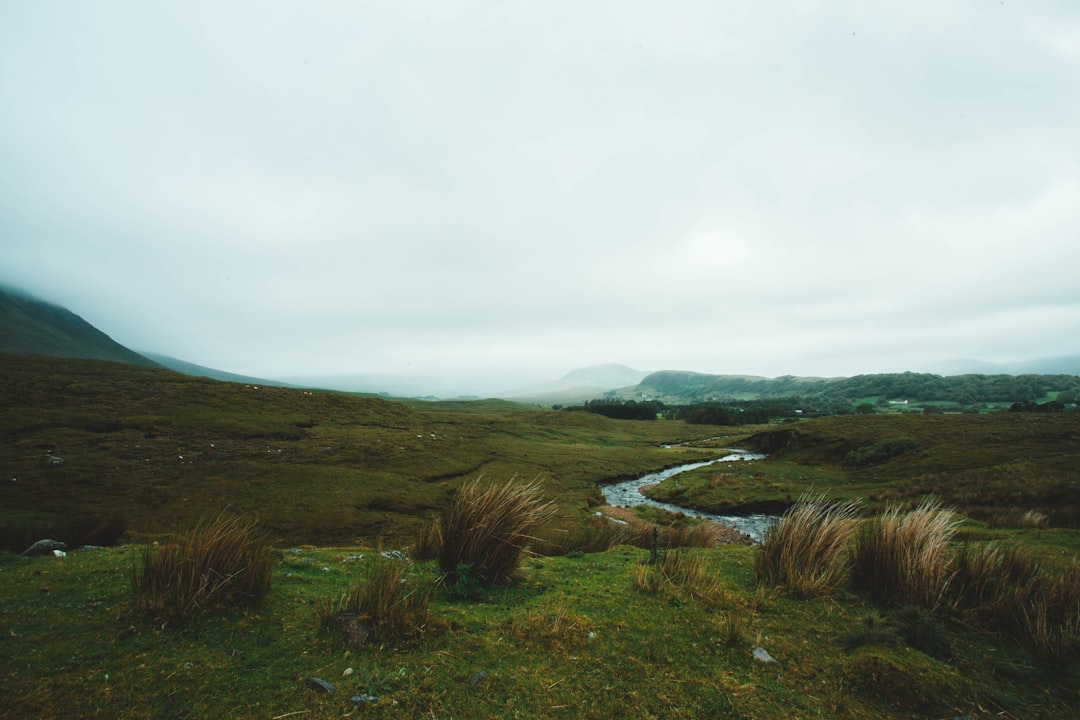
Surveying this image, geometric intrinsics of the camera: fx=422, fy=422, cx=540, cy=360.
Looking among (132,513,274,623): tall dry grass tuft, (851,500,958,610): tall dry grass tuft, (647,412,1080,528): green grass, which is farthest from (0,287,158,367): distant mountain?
(851,500,958,610): tall dry grass tuft

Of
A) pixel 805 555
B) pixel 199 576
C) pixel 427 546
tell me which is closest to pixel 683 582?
pixel 805 555

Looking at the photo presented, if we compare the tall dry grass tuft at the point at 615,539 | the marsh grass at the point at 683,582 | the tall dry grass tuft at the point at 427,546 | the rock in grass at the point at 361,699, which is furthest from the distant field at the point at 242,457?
the rock in grass at the point at 361,699

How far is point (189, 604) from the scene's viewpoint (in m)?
4.77

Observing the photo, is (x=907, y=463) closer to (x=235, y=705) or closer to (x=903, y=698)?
(x=903, y=698)

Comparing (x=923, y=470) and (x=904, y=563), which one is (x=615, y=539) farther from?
(x=923, y=470)

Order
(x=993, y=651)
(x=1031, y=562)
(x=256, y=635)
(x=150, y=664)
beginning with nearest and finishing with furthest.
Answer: (x=150, y=664)
(x=256, y=635)
(x=993, y=651)
(x=1031, y=562)

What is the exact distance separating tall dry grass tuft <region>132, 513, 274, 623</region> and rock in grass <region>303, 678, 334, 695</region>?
202cm

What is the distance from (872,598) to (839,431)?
52753 millimetres

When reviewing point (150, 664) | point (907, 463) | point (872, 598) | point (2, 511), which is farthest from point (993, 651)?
point (907, 463)

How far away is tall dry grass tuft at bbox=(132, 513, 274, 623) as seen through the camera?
475 cm

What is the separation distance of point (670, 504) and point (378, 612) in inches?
1241

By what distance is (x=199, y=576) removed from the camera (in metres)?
4.96

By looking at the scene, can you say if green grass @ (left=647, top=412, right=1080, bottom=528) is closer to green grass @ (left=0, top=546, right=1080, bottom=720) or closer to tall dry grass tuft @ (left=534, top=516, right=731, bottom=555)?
tall dry grass tuft @ (left=534, top=516, right=731, bottom=555)

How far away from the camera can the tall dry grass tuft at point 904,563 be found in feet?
20.2
